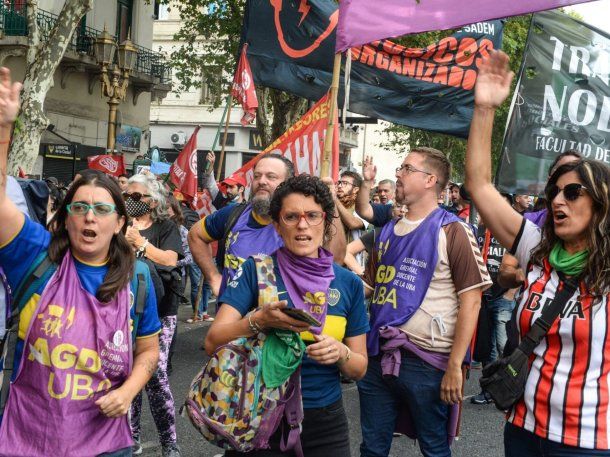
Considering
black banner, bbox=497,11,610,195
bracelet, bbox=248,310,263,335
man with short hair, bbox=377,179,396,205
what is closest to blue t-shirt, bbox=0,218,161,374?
bracelet, bbox=248,310,263,335

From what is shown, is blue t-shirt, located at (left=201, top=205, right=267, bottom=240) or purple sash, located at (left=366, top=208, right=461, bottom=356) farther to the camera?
blue t-shirt, located at (left=201, top=205, right=267, bottom=240)

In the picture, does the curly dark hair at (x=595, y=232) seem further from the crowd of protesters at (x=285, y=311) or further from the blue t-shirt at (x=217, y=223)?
the blue t-shirt at (x=217, y=223)

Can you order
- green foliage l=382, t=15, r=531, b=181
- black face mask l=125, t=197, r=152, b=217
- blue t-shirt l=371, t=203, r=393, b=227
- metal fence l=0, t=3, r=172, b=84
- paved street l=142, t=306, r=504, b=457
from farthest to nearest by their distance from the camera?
metal fence l=0, t=3, r=172, b=84, green foliage l=382, t=15, r=531, b=181, blue t-shirt l=371, t=203, r=393, b=227, paved street l=142, t=306, r=504, b=457, black face mask l=125, t=197, r=152, b=217

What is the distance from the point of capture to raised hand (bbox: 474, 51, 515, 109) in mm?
2975

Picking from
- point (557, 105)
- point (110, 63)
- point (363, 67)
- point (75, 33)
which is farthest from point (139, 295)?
point (75, 33)

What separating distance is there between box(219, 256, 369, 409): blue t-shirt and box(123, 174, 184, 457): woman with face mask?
6.30 feet


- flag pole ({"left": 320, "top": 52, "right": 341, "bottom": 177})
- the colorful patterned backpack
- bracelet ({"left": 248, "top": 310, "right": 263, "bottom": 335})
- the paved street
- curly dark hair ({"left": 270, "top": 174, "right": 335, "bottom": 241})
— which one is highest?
flag pole ({"left": 320, "top": 52, "right": 341, "bottom": 177})

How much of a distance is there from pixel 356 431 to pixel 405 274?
2382 millimetres

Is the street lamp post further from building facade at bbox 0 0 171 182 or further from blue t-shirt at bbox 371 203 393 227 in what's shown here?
blue t-shirt at bbox 371 203 393 227

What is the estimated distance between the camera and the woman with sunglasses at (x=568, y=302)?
8.89 feet

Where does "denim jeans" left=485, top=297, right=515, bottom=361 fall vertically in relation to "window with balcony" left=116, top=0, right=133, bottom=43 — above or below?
below

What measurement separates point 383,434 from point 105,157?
10.5 meters

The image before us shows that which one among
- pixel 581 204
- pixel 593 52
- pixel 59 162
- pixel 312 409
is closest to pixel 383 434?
pixel 312 409

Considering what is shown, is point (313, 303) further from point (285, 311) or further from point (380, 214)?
point (380, 214)
